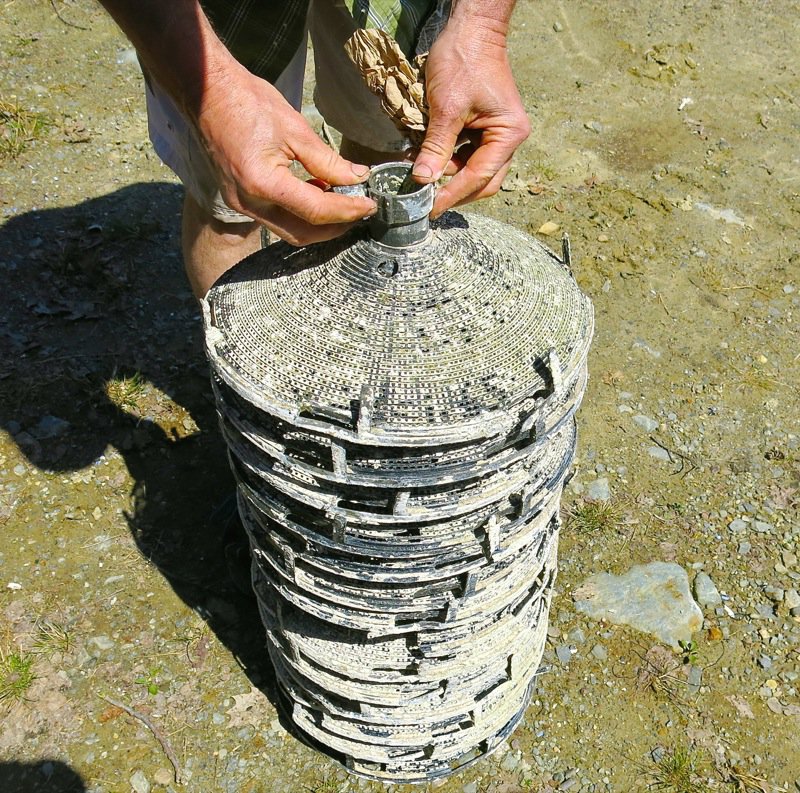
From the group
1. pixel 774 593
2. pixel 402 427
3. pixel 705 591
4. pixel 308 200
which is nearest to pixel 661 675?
pixel 705 591

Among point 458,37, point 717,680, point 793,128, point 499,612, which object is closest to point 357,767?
point 499,612

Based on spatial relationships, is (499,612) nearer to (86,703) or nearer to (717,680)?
(717,680)

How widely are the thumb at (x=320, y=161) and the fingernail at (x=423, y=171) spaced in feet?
0.50

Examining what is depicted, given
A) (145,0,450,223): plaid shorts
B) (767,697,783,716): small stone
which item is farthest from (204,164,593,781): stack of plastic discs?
(767,697,783,716): small stone

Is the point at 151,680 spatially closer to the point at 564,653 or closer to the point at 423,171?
the point at 564,653

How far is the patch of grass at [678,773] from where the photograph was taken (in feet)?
9.78

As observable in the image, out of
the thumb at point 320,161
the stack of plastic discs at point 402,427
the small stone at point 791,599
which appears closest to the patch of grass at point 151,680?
the stack of plastic discs at point 402,427

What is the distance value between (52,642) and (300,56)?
266 centimetres

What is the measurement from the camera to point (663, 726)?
3.15m

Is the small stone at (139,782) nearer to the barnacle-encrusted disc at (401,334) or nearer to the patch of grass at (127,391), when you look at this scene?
the patch of grass at (127,391)

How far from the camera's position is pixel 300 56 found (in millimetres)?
3102

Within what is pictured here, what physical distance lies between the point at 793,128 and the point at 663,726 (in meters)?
5.14

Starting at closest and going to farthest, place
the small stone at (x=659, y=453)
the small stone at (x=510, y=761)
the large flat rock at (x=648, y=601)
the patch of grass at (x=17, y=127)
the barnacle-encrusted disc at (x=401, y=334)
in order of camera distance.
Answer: the barnacle-encrusted disc at (x=401, y=334), the small stone at (x=510, y=761), the large flat rock at (x=648, y=601), the small stone at (x=659, y=453), the patch of grass at (x=17, y=127)

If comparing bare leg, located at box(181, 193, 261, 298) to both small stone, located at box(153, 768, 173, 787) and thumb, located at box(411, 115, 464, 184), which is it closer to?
thumb, located at box(411, 115, 464, 184)
